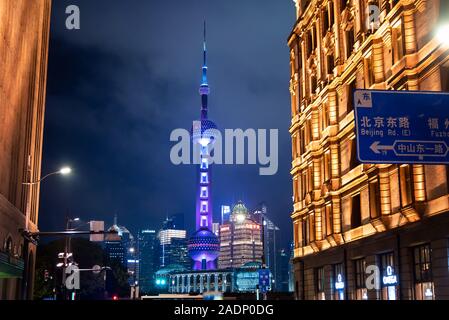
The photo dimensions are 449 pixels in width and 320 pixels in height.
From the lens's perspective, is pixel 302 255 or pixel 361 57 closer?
pixel 361 57

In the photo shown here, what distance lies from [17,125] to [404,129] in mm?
29980

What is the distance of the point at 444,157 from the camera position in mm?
20766

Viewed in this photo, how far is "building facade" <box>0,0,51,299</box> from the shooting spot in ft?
116

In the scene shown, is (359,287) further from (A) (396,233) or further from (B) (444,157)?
(B) (444,157)

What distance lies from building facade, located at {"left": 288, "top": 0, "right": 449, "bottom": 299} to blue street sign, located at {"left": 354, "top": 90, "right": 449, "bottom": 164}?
884 cm

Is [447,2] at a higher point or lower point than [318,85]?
lower

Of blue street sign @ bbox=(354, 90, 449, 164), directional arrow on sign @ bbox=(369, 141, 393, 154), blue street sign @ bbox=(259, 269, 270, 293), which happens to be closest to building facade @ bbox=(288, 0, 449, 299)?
blue street sign @ bbox=(259, 269, 270, 293)

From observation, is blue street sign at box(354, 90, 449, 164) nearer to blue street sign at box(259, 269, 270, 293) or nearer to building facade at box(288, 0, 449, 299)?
building facade at box(288, 0, 449, 299)

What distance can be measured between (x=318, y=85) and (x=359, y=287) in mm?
19694

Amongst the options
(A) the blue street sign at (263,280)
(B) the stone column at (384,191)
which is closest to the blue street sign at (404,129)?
(B) the stone column at (384,191)

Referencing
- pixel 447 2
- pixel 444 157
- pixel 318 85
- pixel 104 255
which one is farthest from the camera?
pixel 104 255

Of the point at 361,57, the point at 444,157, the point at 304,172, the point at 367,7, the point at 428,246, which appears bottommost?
the point at 428,246

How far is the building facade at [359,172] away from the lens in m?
31.0
